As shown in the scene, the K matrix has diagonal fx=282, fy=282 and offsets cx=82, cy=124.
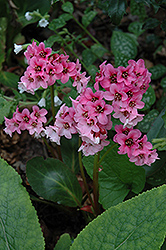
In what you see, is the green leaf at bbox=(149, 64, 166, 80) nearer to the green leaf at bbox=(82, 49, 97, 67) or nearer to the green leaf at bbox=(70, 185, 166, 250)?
the green leaf at bbox=(82, 49, 97, 67)

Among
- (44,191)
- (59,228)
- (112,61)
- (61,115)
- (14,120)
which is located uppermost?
(61,115)

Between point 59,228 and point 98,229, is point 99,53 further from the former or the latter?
point 98,229

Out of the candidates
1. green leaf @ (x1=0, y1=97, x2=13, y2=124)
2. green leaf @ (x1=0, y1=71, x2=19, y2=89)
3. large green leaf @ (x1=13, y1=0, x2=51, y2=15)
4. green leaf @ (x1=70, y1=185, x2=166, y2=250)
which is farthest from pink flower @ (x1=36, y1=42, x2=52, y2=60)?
large green leaf @ (x1=13, y1=0, x2=51, y2=15)

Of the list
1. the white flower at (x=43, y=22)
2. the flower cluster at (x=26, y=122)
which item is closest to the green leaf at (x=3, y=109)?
the flower cluster at (x=26, y=122)

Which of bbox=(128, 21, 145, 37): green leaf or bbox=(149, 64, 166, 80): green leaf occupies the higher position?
bbox=(128, 21, 145, 37): green leaf

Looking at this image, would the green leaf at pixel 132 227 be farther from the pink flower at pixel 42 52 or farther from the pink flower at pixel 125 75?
the pink flower at pixel 42 52

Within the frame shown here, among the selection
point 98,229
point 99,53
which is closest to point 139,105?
point 98,229
